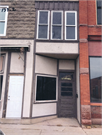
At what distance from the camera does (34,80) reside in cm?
655

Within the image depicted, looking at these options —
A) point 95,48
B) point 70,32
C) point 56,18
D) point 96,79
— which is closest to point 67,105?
point 96,79

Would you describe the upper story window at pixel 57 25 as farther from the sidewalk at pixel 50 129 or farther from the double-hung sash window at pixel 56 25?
the sidewalk at pixel 50 129

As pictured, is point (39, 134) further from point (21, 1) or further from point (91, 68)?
point (21, 1)

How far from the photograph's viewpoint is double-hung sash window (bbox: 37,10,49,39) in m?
6.99

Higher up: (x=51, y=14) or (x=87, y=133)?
(x=51, y=14)

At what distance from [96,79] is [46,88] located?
9.38 ft

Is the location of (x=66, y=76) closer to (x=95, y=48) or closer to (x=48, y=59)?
(x=48, y=59)

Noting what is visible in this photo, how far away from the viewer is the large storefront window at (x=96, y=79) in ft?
20.9

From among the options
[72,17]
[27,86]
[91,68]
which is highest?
[72,17]

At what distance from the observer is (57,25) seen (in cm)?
709

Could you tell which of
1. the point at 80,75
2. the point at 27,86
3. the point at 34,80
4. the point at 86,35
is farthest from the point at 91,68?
the point at 27,86

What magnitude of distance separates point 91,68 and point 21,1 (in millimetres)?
5836

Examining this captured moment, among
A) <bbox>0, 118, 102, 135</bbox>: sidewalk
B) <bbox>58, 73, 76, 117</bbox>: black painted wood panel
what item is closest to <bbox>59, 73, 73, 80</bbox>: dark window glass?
<bbox>58, 73, 76, 117</bbox>: black painted wood panel

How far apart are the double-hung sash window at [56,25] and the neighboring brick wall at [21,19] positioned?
119 cm
